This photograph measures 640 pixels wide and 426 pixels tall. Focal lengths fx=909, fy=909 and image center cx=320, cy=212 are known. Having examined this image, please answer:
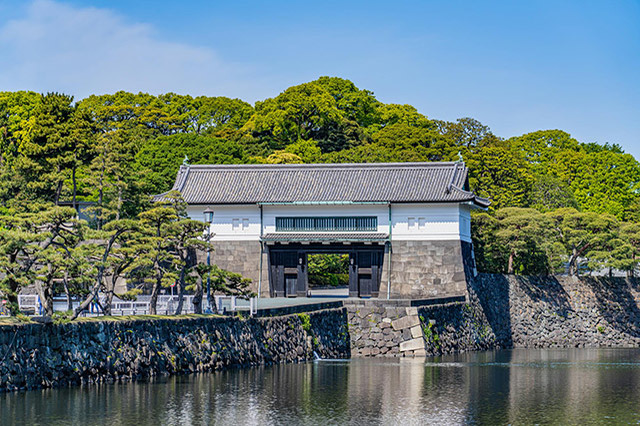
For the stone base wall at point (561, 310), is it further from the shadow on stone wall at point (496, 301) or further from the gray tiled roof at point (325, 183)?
the gray tiled roof at point (325, 183)

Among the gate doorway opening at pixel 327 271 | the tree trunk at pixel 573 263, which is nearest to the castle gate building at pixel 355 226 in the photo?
the tree trunk at pixel 573 263

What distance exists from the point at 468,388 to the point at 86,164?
1062 inches

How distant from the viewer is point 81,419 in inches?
821

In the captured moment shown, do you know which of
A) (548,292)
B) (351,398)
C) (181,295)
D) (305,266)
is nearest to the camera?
(351,398)

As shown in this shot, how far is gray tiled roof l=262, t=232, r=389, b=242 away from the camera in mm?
43531

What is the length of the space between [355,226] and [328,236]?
1.54 meters

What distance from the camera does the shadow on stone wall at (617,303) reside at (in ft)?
165

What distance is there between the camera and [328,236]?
43.8 m

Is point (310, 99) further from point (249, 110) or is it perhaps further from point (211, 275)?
point (211, 275)

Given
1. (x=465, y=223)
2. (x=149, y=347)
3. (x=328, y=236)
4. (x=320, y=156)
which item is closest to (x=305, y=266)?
(x=328, y=236)

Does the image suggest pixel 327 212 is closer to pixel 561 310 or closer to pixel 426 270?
pixel 426 270

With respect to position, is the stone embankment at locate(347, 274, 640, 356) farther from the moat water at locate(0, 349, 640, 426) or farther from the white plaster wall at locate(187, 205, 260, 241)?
the white plaster wall at locate(187, 205, 260, 241)

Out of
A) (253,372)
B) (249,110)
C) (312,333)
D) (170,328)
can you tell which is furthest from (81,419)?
(249,110)

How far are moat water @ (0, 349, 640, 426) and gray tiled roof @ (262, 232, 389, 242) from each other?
31.9 feet
